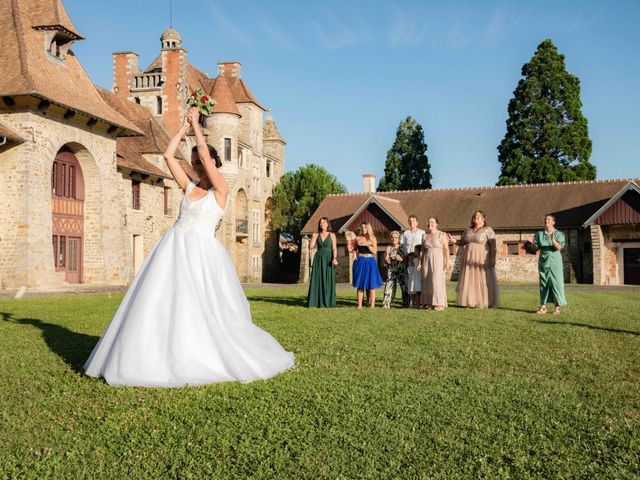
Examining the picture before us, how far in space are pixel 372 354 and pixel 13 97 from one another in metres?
20.6

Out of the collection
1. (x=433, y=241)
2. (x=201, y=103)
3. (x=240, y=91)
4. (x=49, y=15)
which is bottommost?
(x=433, y=241)

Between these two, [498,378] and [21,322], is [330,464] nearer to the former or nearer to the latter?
[498,378]

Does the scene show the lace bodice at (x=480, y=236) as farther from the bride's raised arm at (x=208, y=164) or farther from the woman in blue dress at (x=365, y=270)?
the bride's raised arm at (x=208, y=164)

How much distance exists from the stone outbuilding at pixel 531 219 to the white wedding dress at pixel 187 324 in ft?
105

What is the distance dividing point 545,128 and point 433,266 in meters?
33.3

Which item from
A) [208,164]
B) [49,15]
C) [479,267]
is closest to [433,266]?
[479,267]

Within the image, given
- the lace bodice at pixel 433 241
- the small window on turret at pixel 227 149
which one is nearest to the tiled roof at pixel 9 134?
the lace bodice at pixel 433 241

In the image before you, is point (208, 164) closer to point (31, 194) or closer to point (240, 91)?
point (31, 194)

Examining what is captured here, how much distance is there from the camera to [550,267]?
13.5 metres

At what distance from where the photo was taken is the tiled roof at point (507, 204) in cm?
3744

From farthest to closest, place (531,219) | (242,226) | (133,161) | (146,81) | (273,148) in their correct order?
(273,148), (242,226), (146,81), (531,219), (133,161)

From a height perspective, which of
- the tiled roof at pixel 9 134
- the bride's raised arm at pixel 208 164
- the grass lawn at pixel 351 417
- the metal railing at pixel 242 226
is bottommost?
the grass lawn at pixel 351 417

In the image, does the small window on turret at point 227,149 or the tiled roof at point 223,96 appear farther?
the small window on turret at point 227,149

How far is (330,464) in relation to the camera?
3725mm
